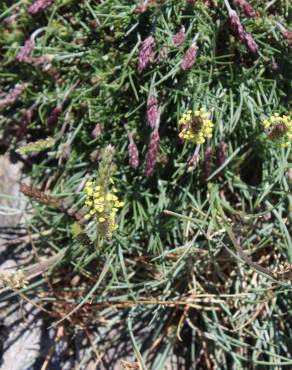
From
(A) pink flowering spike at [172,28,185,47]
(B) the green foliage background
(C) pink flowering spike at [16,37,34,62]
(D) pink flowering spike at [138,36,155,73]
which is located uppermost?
(C) pink flowering spike at [16,37,34,62]

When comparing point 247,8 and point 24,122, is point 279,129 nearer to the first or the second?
point 247,8

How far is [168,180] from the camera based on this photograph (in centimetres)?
296

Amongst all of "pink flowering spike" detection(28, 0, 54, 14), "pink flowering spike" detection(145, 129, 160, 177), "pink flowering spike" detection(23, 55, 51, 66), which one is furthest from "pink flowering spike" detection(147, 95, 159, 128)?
"pink flowering spike" detection(28, 0, 54, 14)

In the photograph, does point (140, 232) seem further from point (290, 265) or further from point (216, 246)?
point (290, 265)

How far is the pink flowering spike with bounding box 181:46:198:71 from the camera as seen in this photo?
8.34 feet

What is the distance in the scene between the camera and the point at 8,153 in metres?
3.12

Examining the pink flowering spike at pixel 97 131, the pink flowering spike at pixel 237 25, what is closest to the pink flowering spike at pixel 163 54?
the pink flowering spike at pixel 237 25

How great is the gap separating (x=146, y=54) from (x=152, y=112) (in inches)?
11.1

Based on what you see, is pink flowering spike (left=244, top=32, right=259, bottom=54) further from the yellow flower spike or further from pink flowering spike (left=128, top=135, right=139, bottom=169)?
pink flowering spike (left=128, top=135, right=139, bottom=169)

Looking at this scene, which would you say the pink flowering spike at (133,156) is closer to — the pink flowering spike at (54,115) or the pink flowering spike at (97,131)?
the pink flowering spike at (97,131)

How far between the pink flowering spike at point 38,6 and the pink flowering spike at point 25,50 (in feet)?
0.49

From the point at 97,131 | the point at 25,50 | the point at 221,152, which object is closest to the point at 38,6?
the point at 25,50

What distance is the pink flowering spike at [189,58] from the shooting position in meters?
2.54

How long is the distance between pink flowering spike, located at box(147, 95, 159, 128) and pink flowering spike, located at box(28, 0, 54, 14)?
2.59 feet
